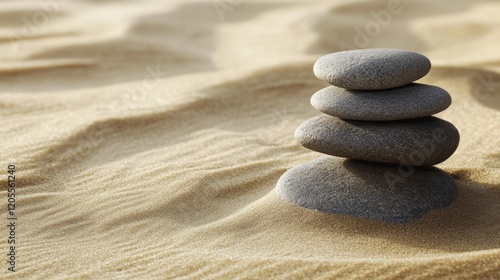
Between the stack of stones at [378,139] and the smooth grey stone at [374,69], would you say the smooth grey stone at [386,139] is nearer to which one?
the stack of stones at [378,139]

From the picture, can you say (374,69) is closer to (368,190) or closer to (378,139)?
(378,139)

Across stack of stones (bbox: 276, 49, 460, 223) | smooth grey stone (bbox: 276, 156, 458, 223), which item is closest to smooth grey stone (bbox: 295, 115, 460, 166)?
stack of stones (bbox: 276, 49, 460, 223)

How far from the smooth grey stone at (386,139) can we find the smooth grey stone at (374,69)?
214 mm

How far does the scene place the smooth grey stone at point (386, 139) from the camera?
3.48 meters

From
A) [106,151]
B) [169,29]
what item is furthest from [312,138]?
[169,29]

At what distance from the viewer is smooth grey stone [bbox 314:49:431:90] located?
11.6ft

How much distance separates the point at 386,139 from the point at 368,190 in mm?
286

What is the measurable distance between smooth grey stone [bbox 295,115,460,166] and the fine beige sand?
0.33 metres

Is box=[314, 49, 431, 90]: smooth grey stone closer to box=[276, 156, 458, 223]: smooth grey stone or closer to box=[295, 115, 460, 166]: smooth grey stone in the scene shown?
box=[295, 115, 460, 166]: smooth grey stone

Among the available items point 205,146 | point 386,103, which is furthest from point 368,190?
point 205,146

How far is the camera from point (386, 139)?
11.4ft

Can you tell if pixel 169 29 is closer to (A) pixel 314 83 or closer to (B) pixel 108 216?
(A) pixel 314 83

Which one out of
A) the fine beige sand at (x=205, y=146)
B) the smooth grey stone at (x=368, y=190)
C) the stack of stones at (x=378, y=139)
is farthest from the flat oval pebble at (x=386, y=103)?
the fine beige sand at (x=205, y=146)

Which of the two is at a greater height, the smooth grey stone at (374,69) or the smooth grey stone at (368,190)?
the smooth grey stone at (374,69)
